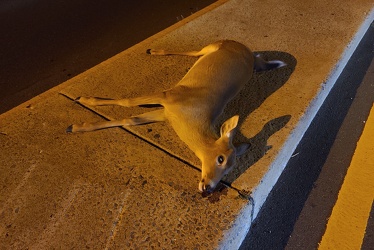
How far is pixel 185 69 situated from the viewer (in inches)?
153

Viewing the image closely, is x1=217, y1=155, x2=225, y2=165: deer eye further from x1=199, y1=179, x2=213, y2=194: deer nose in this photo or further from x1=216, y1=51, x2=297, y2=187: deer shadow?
x1=216, y1=51, x2=297, y2=187: deer shadow

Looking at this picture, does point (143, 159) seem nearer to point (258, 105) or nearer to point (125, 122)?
point (125, 122)

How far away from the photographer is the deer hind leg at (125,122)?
3.10 metres

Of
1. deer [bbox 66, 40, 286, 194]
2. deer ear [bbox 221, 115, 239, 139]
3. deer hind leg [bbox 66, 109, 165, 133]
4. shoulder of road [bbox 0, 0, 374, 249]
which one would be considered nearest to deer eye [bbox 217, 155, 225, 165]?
deer [bbox 66, 40, 286, 194]

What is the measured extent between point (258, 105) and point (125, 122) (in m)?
1.14

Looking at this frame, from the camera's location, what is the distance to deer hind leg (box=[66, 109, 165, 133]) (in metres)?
3.10

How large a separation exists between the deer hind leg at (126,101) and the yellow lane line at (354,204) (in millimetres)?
1557

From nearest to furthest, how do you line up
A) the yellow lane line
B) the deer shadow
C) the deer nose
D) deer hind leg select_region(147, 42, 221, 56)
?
the deer nose < the yellow lane line < the deer shadow < deer hind leg select_region(147, 42, 221, 56)

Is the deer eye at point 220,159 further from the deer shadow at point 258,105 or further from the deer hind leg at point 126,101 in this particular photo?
the deer hind leg at point 126,101

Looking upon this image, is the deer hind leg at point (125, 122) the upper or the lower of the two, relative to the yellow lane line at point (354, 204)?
upper

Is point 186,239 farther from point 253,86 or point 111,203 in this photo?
point 253,86

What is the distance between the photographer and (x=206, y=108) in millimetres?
2900

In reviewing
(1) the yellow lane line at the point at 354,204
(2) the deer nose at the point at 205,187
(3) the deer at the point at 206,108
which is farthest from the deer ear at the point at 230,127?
(1) the yellow lane line at the point at 354,204

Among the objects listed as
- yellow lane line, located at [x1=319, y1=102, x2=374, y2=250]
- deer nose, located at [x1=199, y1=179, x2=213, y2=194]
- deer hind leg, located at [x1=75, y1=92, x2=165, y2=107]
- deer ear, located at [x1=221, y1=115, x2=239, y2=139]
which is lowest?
yellow lane line, located at [x1=319, y1=102, x2=374, y2=250]
